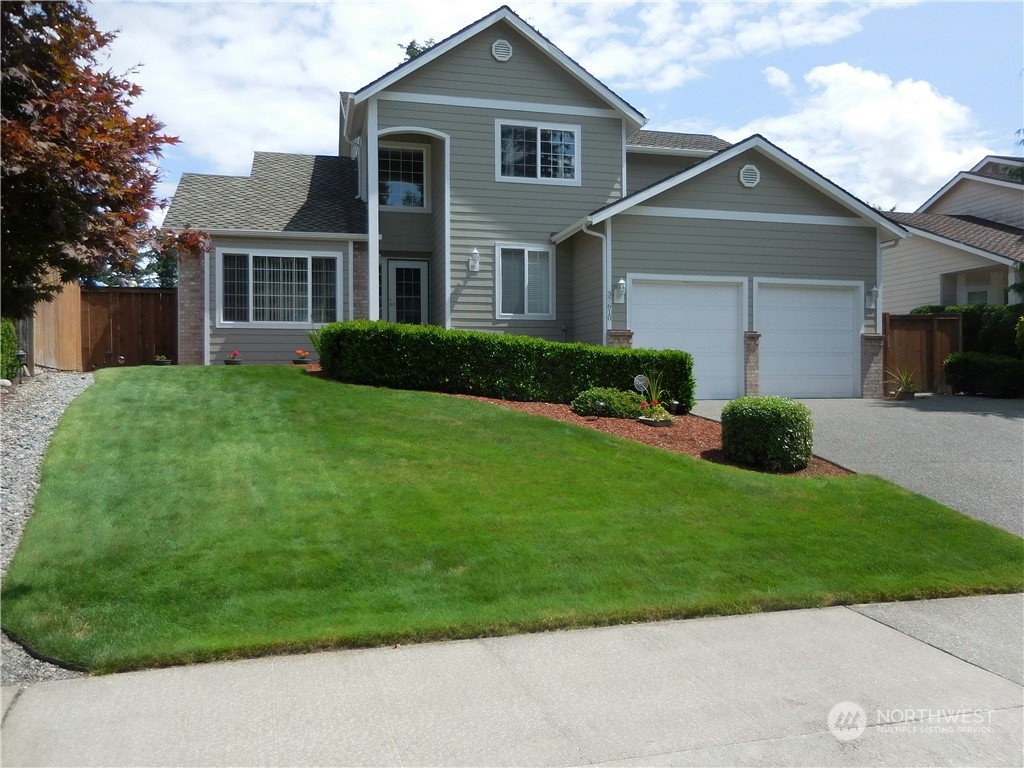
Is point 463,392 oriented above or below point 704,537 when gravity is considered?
above

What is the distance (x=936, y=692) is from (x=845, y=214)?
14122 millimetres

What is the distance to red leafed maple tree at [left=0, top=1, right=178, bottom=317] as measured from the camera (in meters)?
5.00

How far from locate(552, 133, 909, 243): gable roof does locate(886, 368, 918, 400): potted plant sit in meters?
3.03

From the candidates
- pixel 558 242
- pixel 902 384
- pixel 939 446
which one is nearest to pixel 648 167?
pixel 558 242

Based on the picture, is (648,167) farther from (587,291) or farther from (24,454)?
(24,454)

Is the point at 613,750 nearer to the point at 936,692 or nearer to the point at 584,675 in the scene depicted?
the point at 584,675

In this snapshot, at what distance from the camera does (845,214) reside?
56.7 feet

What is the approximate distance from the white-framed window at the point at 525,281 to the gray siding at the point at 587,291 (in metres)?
0.51

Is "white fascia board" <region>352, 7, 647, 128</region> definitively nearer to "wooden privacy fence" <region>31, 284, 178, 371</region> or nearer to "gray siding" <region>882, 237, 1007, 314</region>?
"wooden privacy fence" <region>31, 284, 178, 371</region>

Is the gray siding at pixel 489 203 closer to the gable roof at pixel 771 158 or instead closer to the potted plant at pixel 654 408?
the gable roof at pixel 771 158

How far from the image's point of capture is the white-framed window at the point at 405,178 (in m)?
18.9

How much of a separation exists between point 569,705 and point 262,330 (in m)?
14.1

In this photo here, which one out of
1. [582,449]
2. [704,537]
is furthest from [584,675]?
[582,449]

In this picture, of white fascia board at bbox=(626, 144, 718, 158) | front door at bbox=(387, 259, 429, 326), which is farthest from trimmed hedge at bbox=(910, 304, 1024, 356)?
front door at bbox=(387, 259, 429, 326)
